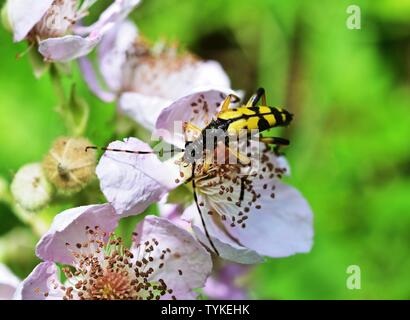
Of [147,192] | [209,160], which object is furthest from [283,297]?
[147,192]

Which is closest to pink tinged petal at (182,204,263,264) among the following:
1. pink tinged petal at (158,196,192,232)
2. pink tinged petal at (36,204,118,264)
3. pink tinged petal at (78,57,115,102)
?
pink tinged petal at (158,196,192,232)

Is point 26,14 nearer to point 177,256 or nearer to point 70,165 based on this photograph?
point 70,165

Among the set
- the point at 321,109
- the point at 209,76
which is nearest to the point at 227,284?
the point at 209,76

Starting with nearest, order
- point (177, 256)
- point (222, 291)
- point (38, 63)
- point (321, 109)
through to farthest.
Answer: point (177, 256), point (38, 63), point (222, 291), point (321, 109)

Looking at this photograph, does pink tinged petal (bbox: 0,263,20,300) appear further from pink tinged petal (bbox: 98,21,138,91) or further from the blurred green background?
the blurred green background

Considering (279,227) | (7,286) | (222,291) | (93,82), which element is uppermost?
(93,82)

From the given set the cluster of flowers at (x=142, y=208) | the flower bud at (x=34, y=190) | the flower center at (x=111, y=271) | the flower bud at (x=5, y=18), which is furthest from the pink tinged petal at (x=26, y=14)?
the flower center at (x=111, y=271)
